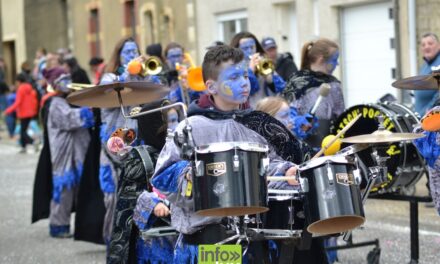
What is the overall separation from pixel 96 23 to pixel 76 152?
15.8 metres

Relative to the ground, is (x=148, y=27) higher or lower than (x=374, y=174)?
higher

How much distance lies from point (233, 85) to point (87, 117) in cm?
502

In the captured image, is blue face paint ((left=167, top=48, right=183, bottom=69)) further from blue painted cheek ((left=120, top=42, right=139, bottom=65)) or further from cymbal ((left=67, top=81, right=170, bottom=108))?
cymbal ((left=67, top=81, right=170, bottom=108))

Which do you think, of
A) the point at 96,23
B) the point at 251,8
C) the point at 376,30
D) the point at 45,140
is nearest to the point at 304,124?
the point at 45,140

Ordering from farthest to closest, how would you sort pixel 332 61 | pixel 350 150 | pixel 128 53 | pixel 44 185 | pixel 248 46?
pixel 44 185, pixel 248 46, pixel 128 53, pixel 332 61, pixel 350 150

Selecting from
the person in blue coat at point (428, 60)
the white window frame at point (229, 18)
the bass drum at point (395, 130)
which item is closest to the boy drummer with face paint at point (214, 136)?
the bass drum at point (395, 130)

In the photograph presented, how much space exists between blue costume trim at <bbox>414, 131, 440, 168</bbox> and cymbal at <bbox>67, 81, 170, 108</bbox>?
1.62 m

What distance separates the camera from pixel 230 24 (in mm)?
18484

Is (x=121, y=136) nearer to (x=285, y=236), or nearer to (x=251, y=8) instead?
(x=285, y=236)

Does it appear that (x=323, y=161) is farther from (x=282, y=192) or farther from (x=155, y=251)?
(x=155, y=251)

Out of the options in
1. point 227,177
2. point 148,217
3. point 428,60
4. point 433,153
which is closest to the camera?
point 227,177

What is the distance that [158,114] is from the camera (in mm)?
6090

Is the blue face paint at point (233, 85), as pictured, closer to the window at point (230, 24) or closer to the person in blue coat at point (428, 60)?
the person in blue coat at point (428, 60)

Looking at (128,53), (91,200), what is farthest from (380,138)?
(91,200)
